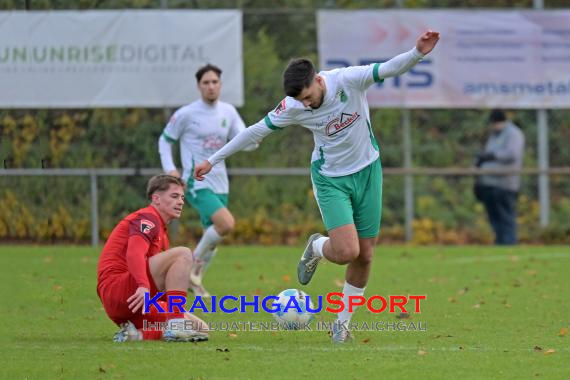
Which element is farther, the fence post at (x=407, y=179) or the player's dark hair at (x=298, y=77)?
the fence post at (x=407, y=179)

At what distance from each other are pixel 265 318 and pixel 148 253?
6.13 feet

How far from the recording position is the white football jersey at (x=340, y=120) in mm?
7855

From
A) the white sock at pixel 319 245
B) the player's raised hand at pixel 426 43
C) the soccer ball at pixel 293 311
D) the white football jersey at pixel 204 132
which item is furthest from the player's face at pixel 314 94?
the white football jersey at pixel 204 132

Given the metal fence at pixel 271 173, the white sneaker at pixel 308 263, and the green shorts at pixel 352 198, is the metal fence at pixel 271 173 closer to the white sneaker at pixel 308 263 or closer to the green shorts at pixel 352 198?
the white sneaker at pixel 308 263

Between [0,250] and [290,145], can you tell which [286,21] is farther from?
[0,250]

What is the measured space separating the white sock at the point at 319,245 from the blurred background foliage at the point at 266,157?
26.0ft

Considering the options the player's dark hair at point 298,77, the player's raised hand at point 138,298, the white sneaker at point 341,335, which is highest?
the player's dark hair at point 298,77

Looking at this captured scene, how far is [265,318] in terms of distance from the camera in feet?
31.0

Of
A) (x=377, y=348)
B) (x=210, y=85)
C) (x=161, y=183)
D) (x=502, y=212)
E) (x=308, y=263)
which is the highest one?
(x=210, y=85)

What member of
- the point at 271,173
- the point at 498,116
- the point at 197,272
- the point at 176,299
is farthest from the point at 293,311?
the point at 498,116

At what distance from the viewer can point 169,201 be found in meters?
7.93

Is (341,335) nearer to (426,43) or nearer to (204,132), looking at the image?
(426,43)

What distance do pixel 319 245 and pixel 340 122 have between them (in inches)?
35.8

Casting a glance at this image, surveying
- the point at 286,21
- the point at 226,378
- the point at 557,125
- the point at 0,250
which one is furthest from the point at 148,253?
the point at 557,125
